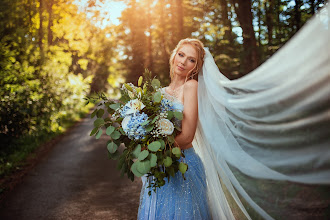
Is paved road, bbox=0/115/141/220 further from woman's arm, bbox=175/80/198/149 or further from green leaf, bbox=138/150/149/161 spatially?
green leaf, bbox=138/150/149/161

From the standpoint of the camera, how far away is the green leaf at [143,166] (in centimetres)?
212

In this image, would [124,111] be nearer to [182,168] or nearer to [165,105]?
[165,105]

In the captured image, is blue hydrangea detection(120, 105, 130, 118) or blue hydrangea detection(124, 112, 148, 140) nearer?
blue hydrangea detection(124, 112, 148, 140)

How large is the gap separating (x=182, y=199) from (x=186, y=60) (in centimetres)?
124

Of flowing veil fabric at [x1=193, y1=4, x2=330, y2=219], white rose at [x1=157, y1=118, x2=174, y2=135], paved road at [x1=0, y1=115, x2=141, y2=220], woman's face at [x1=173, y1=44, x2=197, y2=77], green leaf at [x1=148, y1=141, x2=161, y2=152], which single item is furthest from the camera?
paved road at [x1=0, y1=115, x2=141, y2=220]

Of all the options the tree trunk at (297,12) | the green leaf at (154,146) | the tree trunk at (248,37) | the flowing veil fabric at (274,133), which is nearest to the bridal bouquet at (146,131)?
the green leaf at (154,146)

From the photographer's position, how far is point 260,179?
2.05m

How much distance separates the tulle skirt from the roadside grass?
4298mm

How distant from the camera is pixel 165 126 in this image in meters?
2.24

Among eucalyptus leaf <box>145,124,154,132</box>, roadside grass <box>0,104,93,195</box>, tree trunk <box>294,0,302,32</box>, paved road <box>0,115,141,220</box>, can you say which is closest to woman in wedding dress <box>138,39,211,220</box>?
eucalyptus leaf <box>145,124,154,132</box>

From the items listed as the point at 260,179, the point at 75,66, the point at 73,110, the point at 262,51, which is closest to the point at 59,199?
the point at 260,179

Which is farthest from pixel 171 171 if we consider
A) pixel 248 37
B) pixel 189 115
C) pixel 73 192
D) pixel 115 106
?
pixel 248 37

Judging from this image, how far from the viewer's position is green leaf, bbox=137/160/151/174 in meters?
2.12

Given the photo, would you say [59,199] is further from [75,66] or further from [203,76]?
[75,66]
